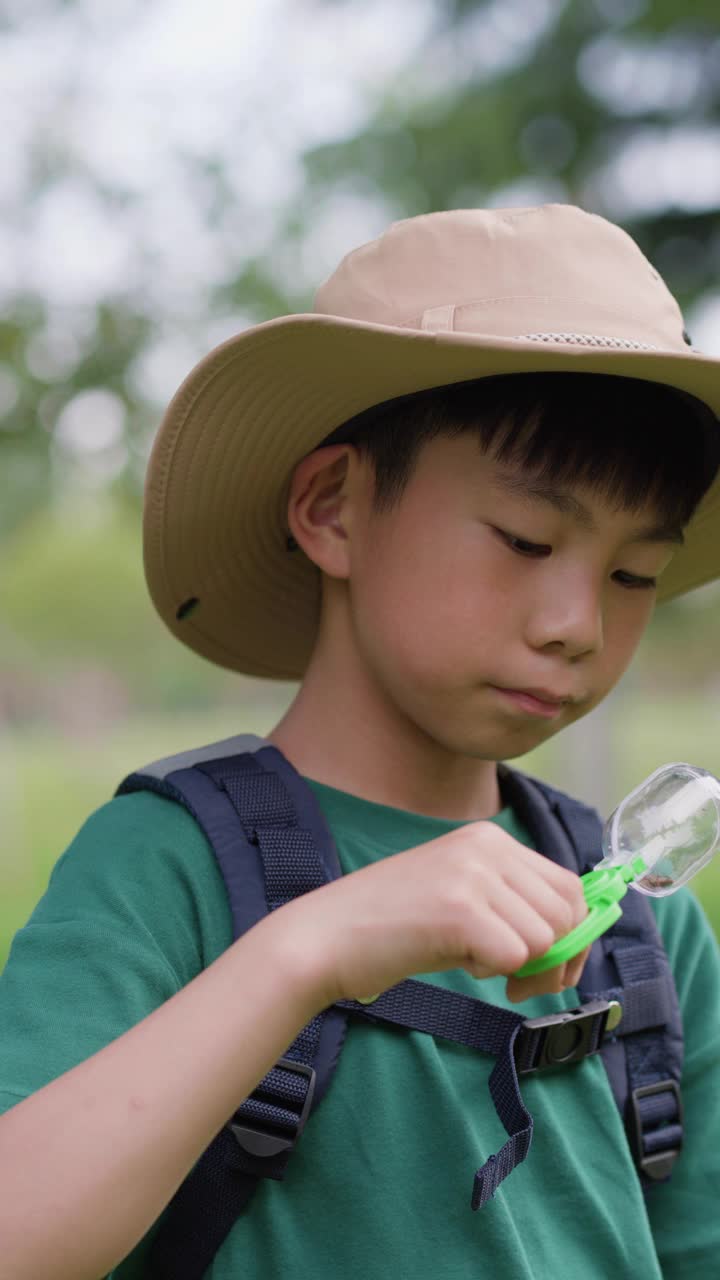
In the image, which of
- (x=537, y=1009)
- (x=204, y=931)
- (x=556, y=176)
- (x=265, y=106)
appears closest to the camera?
(x=204, y=931)

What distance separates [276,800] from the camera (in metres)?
1.59

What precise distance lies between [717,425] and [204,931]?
922 mm

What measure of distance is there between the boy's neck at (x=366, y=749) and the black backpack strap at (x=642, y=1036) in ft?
0.88

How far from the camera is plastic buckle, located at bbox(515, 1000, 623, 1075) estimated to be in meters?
1.58

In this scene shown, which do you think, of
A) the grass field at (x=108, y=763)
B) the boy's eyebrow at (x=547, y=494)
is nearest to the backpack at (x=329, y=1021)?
the boy's eyebrow at (x=547, y=494)

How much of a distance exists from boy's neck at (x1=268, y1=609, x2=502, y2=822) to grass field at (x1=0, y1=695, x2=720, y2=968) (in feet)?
16.6

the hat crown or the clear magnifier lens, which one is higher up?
the hat crown

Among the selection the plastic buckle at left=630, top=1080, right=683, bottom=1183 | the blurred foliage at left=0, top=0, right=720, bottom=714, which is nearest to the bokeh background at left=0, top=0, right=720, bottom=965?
the blurred foliage at left=0, top=0, right=720, bottom=714

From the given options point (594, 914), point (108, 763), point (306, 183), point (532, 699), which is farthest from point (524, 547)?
point (108, 763)

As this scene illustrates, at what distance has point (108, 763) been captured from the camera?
21.6 m

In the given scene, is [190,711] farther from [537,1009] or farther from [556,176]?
[537,1009]

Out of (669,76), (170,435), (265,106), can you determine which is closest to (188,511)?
(170,435)

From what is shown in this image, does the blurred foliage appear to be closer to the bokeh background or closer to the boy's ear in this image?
the bokeh background

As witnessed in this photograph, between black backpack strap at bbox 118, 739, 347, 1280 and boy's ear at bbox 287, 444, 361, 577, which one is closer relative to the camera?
black backpack strap at bbox 118, 739, 347, 1280
